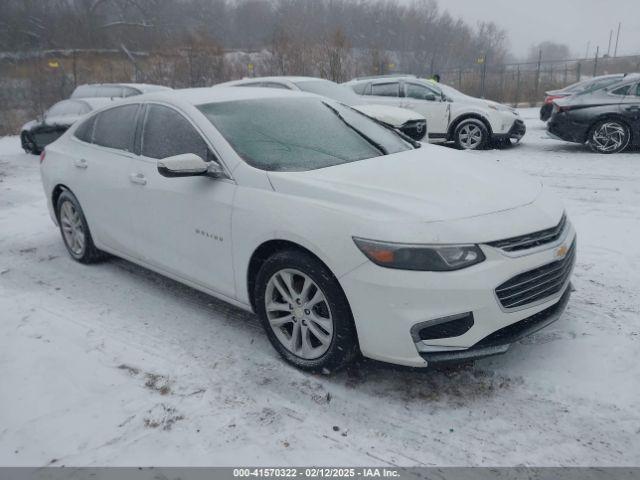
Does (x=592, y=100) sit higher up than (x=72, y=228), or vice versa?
(x=592, y=100)

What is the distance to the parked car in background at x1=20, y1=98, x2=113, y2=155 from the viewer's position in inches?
476

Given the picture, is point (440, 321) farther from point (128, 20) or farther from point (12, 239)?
point (128, 20)

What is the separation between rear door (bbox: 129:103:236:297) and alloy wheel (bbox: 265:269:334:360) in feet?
1.26

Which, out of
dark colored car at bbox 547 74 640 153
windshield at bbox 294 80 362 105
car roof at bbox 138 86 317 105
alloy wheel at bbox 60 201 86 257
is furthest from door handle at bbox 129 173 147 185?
dark colored car at bbox 547 74 640 153

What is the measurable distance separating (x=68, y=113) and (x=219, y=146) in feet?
34.6

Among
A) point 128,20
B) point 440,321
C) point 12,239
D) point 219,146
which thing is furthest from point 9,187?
point 128,20

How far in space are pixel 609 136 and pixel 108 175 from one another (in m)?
9.21

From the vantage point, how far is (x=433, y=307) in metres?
2.65

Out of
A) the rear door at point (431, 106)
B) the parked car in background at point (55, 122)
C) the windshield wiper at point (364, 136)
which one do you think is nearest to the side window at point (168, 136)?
the windshield wiper at point (364, 136)

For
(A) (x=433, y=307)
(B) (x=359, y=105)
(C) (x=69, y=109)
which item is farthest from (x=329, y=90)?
(A) (x=433, y=307)

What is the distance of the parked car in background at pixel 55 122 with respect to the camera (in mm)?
12086

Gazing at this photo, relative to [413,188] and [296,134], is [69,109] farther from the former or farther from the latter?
[413,188]

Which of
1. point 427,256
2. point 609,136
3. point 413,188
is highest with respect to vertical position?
point 413,188

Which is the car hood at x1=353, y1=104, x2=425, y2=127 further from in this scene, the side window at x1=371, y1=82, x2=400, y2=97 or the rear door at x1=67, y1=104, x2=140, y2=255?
the rear door at x1=67, y1=104, x2=140, y2=255
